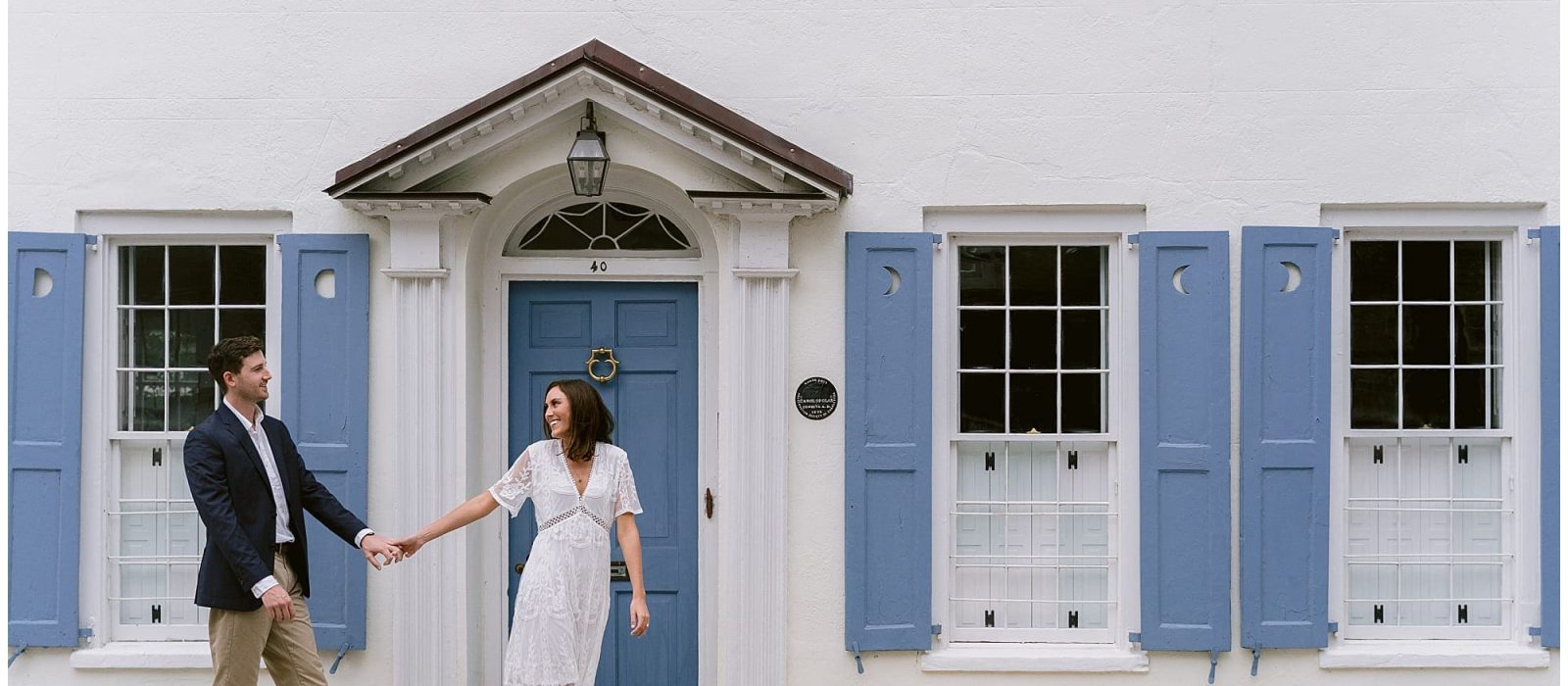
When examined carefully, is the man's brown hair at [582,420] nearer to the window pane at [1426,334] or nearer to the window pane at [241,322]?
the window pane at [241,322]

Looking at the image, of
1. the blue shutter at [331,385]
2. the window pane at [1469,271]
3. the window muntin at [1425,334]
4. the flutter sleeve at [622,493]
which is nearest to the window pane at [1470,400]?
the window muntin at [1425,334]

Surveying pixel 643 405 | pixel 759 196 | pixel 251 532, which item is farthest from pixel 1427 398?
pixel 251 532

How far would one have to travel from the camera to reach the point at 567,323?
645cm

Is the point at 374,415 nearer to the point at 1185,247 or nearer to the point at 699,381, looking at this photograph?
the point at 699,381

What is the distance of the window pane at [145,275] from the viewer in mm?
6387

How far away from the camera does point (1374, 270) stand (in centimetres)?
632

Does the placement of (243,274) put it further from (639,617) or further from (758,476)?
(639,617)

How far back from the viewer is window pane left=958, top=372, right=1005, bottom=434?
251 inches

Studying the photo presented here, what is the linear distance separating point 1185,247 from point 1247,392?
2.46 feet

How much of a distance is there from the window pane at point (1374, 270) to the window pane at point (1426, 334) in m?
0.13

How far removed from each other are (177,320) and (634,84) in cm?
260

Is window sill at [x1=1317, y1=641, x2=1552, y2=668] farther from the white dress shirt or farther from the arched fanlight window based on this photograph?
the white dress shirt

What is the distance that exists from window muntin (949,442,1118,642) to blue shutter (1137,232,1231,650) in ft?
0.96

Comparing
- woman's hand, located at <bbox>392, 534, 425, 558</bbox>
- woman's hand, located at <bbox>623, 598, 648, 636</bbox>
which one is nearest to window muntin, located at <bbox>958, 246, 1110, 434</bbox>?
woman's hand, located at <bbox>623, 598, 648, 636</bbox>
